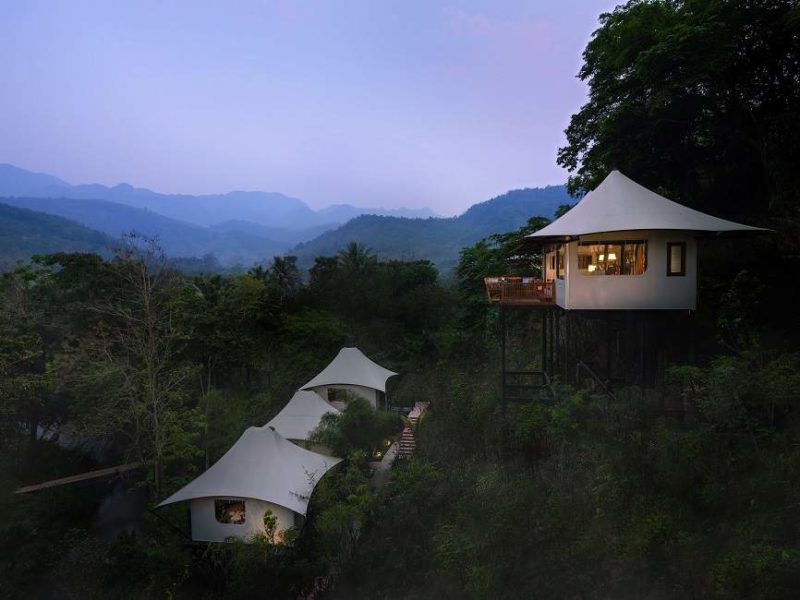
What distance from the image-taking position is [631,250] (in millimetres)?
11461

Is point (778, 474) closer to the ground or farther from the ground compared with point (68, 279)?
closer to the ground

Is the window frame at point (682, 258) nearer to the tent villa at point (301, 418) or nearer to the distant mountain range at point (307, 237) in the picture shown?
the tent villa at point (301, 418)

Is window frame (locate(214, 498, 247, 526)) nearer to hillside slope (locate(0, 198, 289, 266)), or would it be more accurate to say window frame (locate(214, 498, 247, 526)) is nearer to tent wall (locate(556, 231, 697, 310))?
tent wall (locate(556, 231, 697, 310))

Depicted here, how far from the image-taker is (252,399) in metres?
21.3

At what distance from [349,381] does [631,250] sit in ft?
45.1

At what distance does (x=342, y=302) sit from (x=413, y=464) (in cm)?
1930

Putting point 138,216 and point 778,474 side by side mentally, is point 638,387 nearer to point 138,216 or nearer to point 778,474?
point 778,474

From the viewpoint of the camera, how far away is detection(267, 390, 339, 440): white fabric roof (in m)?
17.4

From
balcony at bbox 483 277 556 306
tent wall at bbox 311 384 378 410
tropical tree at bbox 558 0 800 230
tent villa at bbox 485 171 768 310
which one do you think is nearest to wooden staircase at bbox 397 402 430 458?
tent wall at bbox 311 384 378 410

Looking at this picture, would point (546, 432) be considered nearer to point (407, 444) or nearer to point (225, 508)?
point (407, 444)

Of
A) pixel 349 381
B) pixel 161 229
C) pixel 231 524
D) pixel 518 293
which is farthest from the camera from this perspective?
pixel 161 229

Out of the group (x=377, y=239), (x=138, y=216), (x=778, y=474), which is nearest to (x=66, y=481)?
(x=778, y=474)

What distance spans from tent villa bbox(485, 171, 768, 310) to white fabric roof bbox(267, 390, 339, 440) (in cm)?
998

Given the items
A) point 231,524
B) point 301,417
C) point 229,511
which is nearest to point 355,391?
point 301,417
